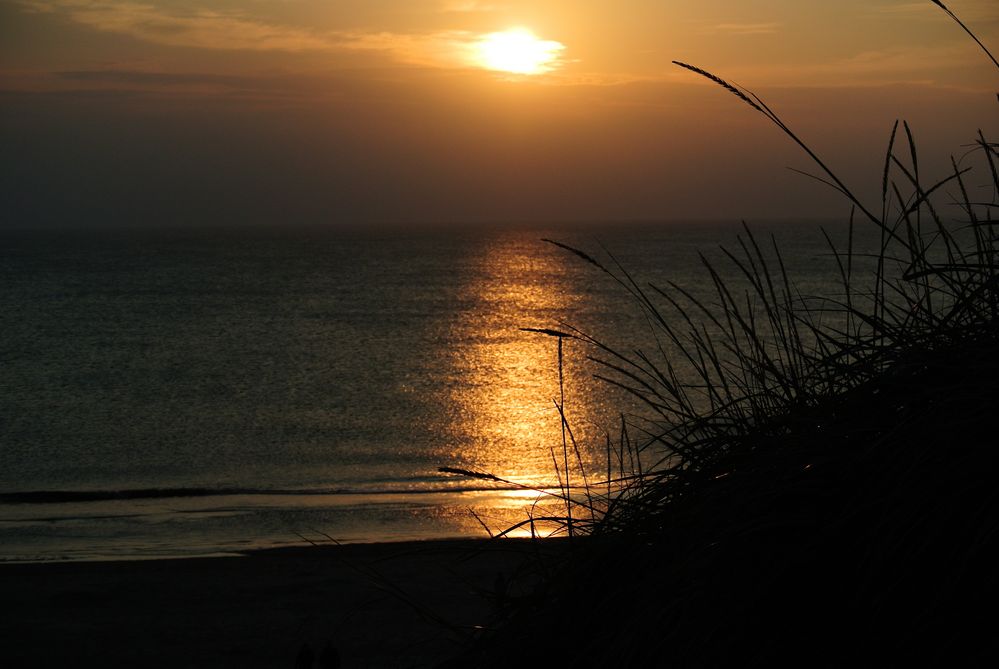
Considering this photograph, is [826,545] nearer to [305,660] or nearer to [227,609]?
[305,660]

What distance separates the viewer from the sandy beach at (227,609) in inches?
361

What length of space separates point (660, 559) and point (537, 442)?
2151 cm

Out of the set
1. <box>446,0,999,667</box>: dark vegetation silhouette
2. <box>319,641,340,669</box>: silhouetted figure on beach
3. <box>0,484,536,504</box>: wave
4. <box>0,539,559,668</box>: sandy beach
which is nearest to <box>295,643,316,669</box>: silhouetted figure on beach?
<box>319,641,340,669</box>: silhouetted figure on beach

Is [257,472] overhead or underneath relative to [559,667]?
underneath

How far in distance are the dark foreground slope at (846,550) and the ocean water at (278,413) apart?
3.34ft

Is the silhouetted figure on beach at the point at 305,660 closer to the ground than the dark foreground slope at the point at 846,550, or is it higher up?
closer to the ground

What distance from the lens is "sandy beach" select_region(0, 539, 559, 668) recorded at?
9.16m

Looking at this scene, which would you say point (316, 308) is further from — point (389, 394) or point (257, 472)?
point (257, 472)

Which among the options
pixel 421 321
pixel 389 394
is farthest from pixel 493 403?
pixel 421 321

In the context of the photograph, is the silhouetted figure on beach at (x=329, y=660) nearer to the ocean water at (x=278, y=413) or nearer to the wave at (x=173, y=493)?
the ocean water at (x=278, y=413)

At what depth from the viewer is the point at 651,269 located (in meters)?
97.4

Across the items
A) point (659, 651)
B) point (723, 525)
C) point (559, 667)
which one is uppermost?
point (723, 525)

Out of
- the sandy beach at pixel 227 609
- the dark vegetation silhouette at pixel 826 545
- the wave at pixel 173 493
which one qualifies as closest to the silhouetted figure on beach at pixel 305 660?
the dark vegetation silhouette at pixel 826 545

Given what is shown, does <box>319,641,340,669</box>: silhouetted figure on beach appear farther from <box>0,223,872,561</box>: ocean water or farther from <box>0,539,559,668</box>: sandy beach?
<box>0,539,559,668</box>: sandy beach
